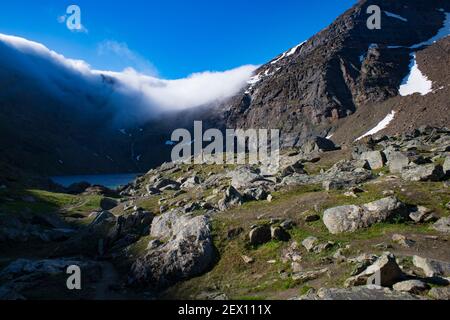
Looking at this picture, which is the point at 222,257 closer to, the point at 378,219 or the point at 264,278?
the point at 264,278

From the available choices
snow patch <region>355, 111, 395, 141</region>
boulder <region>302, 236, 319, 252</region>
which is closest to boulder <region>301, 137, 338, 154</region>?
boulder <region>302, 236, 319, 252</region>

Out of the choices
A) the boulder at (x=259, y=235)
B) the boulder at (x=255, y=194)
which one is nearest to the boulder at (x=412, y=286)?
the boulder at (x=259, y=235)

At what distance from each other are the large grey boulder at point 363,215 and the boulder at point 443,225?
7.26 ft

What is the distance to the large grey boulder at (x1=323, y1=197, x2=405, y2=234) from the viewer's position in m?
25.6

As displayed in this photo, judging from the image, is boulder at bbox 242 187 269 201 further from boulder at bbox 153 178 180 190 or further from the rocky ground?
boulder at bbox 153 178 180 190

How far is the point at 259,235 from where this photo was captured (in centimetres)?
2739

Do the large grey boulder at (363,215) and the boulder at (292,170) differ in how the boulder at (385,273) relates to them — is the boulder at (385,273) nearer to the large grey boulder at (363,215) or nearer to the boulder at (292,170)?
the large grey boulder at (363,215)

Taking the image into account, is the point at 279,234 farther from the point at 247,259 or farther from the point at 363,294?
the point at 363,294

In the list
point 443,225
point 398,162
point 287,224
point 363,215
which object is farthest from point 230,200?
A: point 443,225

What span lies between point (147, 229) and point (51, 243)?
13675mm

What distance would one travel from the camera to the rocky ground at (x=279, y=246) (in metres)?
19.4

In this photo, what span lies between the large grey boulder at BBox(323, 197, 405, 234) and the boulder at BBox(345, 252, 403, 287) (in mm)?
8572
